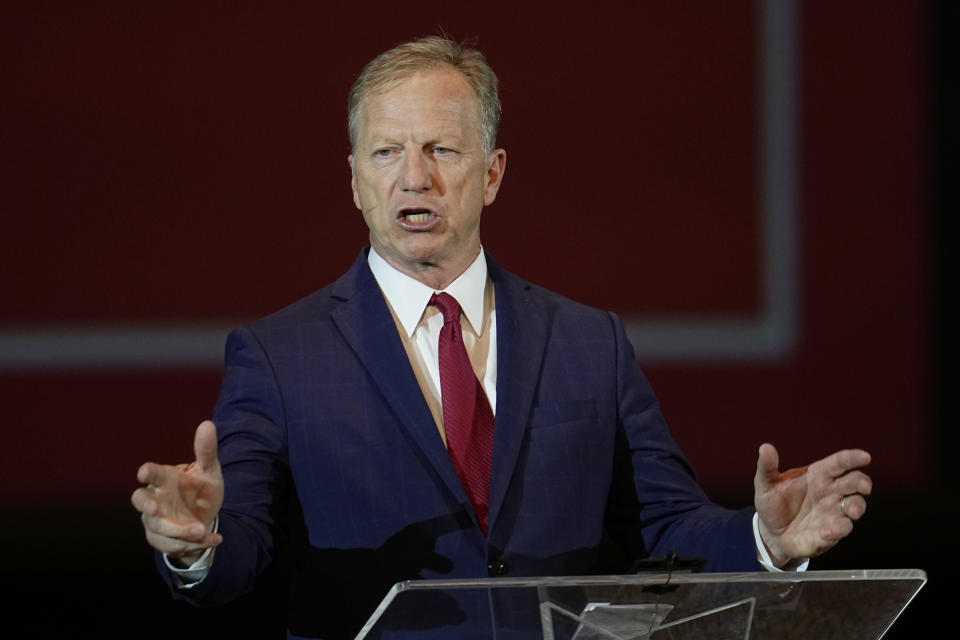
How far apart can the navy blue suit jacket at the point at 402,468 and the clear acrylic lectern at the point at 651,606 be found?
0.34 metres

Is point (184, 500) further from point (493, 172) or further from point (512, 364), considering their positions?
point (493, 172)

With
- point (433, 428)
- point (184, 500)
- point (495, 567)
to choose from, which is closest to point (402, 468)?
point (433, 428)

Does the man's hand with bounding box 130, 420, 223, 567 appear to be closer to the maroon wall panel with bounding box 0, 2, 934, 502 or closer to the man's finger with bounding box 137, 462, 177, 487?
the man's finger with bounding box 137, 462, 177, 487

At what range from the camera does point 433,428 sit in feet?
6.02

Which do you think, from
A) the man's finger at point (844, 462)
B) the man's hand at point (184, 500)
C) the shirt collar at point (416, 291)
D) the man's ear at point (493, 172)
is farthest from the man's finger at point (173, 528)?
the man's ear at point (493, 172)

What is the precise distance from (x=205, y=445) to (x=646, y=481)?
2.56 ft

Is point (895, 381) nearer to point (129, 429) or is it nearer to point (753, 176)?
point (753, 176)

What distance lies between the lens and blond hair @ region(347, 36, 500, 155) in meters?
1.98

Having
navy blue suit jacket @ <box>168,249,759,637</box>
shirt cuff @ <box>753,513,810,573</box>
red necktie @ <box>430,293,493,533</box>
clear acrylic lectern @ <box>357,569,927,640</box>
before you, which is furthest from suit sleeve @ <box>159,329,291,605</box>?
shirt cuff @ <box>753,513,810,573</box>

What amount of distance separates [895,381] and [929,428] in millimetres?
136

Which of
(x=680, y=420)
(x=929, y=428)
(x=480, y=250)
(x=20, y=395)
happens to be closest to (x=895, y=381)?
(x=929, y=428)

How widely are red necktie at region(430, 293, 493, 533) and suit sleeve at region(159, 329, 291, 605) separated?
0.75 ft

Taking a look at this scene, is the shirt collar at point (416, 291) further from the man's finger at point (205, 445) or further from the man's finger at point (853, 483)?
the man's finger at point (853, 483)

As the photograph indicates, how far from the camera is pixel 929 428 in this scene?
10.8 ft
